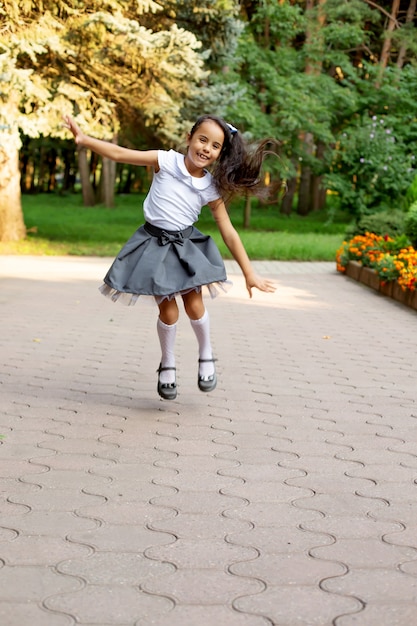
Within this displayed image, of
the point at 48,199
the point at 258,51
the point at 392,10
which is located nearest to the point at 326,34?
the point at 258,51

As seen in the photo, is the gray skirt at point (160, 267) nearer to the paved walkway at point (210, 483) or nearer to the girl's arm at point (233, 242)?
the girl's arm at point (233, 242)

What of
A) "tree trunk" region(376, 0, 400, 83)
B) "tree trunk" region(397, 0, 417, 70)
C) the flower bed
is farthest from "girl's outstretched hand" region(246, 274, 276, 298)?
"tree trunk" region(397, 0, 417, 70)

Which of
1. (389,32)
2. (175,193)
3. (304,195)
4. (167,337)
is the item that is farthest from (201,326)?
(304,195)

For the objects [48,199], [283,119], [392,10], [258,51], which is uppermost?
[392,10]

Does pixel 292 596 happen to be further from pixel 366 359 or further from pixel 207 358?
pixel 366 359

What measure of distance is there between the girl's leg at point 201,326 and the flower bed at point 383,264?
19.5ft

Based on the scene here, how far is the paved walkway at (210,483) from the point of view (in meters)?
3.16

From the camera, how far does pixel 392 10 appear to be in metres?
33.3

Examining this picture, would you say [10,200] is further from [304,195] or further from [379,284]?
[304,195]

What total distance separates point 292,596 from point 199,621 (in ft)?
1.15

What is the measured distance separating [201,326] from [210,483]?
74.5 inches

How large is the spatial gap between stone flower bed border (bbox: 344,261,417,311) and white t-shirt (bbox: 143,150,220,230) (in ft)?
20.2

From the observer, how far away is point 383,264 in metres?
13.2

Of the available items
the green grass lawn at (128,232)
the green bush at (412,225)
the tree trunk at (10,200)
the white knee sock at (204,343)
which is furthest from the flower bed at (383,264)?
the tree trunk at (10,200)
